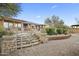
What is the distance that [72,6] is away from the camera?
146 inches

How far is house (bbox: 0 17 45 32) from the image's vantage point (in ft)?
12.3

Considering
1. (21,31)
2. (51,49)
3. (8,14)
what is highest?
(8,14)

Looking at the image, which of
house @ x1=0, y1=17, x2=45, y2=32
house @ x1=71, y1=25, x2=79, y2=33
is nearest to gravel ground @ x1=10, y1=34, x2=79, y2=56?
house @ x1=71, y1=25, x2=79, y2=33

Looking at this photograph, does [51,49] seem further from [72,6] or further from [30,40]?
[72,6]

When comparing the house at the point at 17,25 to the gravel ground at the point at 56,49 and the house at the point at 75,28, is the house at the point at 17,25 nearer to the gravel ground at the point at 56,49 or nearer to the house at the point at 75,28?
the gravel ground at the point at 56,49

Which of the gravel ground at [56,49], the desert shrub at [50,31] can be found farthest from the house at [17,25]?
the gravel ground at [56,49]

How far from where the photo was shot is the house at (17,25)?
3.73m

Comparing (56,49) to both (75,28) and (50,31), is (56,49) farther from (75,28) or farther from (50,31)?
(75,28)

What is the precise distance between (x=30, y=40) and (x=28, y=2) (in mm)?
572

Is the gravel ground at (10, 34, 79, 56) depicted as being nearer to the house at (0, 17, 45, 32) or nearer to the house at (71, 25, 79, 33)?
the house at (71, 25, 79, 33)

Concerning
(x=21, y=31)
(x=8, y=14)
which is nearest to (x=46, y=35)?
(x=21, y=31)

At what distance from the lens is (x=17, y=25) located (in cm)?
374

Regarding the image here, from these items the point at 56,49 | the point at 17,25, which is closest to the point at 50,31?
the point at 56,49

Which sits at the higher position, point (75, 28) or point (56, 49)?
point (75, 28)
